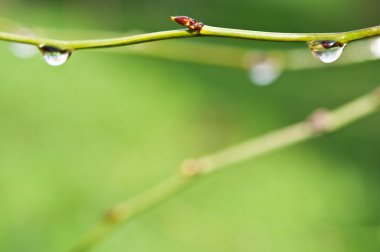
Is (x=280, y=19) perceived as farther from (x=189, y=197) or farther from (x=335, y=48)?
(x=335, y=48)

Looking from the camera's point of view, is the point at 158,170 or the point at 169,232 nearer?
the point at 169,232

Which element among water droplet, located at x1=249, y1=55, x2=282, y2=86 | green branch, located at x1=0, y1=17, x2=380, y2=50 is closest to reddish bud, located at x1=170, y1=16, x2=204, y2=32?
green branch, located at x1=0, y1=17, x2=380, y2=50

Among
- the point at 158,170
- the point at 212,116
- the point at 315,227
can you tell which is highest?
the point at 212,116

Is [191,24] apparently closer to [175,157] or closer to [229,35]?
[229,35]

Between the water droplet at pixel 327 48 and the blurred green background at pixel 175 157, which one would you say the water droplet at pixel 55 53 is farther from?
the blurred green background at pixel 175 157

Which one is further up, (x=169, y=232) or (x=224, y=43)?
(x=224, y=43)

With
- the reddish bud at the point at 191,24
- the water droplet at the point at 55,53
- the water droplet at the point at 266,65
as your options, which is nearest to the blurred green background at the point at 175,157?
the water droplet at the point at 266,65

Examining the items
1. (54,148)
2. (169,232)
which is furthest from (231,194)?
(54,148)
